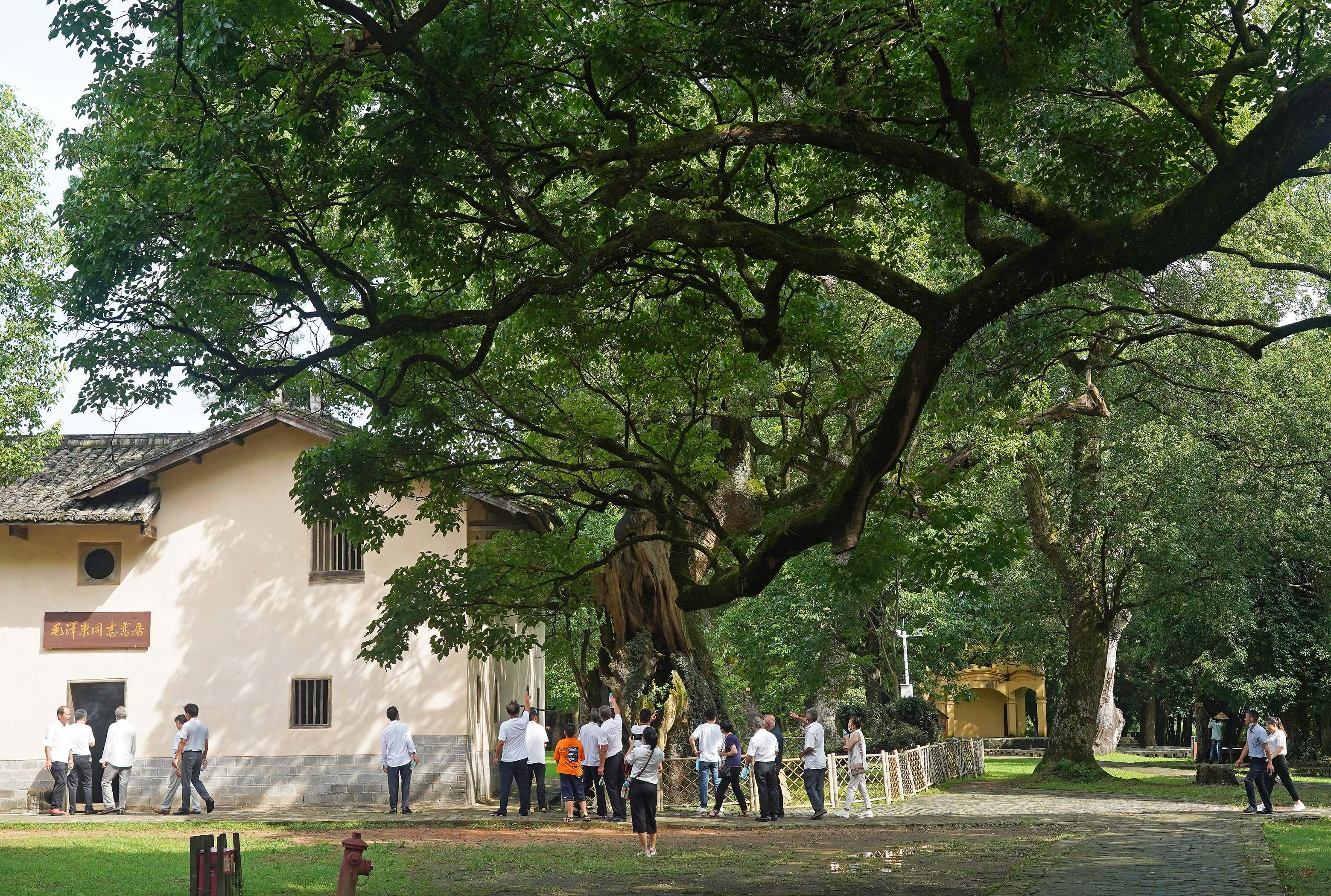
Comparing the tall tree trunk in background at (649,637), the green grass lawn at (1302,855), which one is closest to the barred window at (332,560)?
the tall tree trunk in background at (649,637)

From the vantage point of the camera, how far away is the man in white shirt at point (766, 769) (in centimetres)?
1877

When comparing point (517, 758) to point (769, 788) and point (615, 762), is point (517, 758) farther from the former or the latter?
point (769, 788)

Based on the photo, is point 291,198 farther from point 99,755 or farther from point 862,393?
point 99,755

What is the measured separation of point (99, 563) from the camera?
22.7 m

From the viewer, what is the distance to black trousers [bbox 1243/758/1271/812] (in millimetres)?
19078

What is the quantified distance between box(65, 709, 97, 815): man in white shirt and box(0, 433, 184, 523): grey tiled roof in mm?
3430

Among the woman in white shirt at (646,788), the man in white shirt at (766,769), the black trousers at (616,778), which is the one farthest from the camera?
the man in white shirt at (766,769)

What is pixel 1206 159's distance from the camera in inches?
498

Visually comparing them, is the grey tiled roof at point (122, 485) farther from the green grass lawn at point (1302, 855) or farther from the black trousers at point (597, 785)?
the green grass lawn at point (1302, 855)

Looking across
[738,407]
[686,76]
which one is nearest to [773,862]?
[738,407]

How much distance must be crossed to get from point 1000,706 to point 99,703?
53.0 m

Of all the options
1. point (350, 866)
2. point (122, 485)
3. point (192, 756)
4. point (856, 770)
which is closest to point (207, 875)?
point (350, 866)

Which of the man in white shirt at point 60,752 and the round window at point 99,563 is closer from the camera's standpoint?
the man in white shirt at point 60,752

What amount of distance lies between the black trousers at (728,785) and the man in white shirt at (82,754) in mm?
10373
